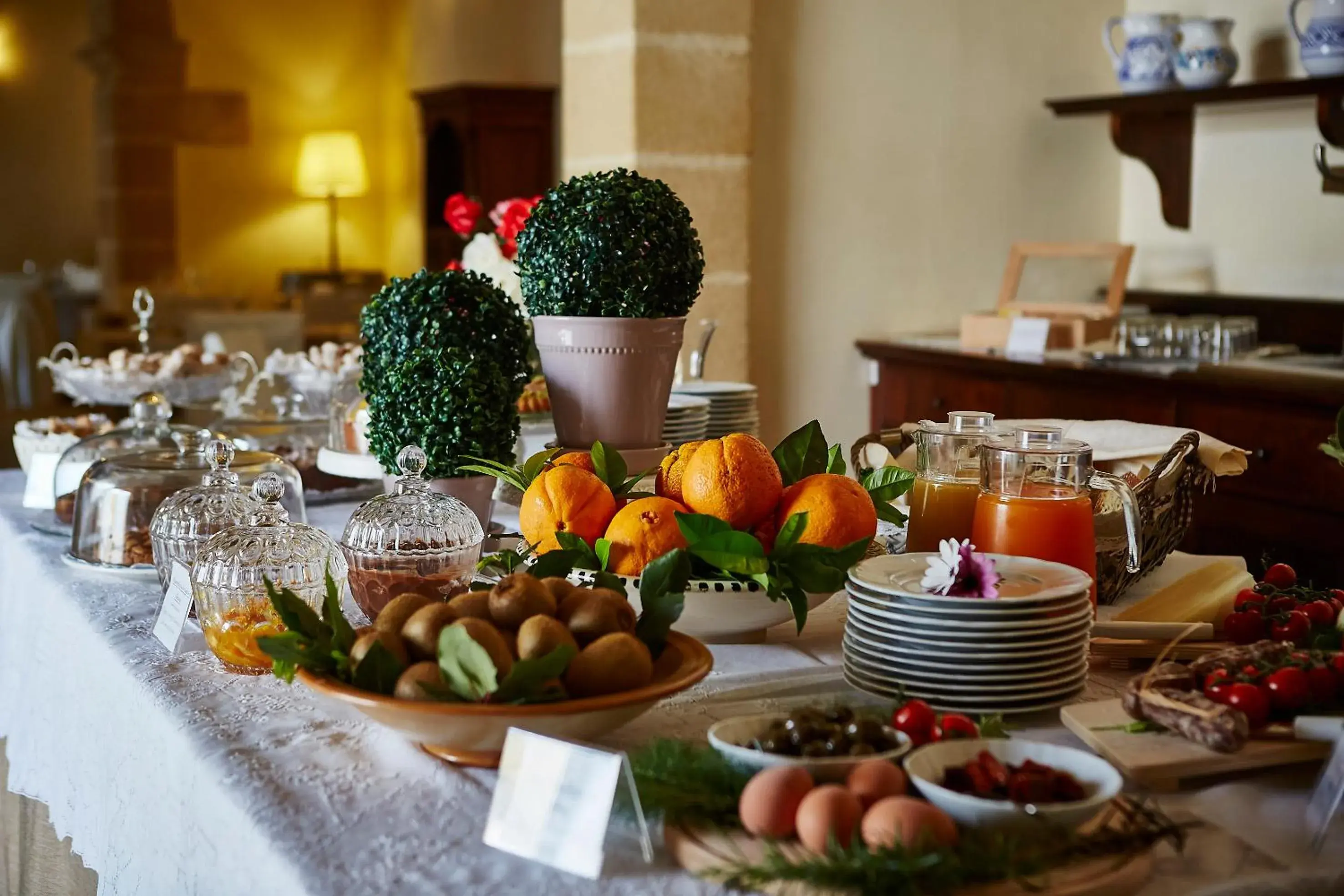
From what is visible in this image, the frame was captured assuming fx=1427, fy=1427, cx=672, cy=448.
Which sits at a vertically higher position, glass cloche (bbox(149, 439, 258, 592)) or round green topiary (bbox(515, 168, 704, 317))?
round green topiary (bbox(515, 168, 704, 317))

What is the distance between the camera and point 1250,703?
880mm

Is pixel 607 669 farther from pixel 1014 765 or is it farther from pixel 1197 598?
pixel 1197 598

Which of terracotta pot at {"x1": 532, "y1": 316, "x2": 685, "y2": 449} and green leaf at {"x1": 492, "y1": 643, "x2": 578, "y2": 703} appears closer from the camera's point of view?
green leaf at {"x1": 492, "y1": 643, "x2": 578, "y2": 703}

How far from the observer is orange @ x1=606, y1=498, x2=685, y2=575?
3.65 feet

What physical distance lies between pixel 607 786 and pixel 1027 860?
21 cm

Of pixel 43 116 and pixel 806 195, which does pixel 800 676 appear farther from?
pixel 43 116

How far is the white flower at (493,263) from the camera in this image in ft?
6.34

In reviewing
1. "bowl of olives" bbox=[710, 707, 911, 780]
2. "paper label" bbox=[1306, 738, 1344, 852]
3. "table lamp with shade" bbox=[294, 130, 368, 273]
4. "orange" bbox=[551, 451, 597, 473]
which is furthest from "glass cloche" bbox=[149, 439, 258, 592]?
"table lamp with shade" bbox=[294, 130, 368, 273]

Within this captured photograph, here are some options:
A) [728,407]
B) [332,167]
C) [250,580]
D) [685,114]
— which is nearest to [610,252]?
[250,580]

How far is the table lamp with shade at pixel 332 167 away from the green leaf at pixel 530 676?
797 centimetres

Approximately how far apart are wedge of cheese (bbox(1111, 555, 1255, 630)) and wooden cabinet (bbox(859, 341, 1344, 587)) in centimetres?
116

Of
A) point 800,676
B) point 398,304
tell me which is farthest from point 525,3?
point 800,676

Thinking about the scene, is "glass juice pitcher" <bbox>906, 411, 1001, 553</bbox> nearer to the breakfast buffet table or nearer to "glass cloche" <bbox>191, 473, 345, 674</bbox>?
the breakfast buffet table

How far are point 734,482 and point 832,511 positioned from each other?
79mm
